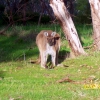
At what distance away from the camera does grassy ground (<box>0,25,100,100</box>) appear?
8.73m

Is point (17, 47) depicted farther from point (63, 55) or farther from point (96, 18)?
point (96, 18)

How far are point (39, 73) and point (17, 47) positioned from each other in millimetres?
4218

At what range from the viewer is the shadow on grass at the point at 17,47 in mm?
14719

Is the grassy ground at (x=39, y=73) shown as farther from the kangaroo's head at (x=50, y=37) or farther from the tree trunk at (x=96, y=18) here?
the kangaroo's head at (x=50, y=37)

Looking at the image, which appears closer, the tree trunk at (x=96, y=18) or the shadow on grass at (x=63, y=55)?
the shadow on grass at (x=63, y=55)

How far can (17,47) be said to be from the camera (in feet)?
52.3

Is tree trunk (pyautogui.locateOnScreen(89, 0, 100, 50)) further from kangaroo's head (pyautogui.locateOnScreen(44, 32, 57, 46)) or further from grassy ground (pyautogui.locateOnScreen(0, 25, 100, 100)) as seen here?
kangaroo's head (pyautogui.locateOnScreen(44, 32, 57, 46))

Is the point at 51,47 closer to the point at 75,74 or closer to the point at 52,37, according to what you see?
the point at 52,37

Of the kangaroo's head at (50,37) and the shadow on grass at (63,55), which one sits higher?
the kangaroo's head at (50,37)

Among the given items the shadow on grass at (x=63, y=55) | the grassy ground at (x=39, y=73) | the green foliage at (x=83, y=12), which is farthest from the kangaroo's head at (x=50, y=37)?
the green foliage at (x=83, y=12)

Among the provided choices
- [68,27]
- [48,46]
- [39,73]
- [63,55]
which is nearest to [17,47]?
[63,55]

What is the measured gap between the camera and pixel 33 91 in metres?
9.06

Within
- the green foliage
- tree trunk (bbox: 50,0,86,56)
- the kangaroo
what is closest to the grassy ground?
the kangaroo

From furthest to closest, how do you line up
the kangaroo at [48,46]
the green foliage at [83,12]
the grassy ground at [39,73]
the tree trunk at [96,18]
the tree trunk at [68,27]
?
the green foliage at [83,12]
the tree trunk at [96,18]
the tree trunk at [68,27]
the kangaroo at [48,46]
the grassy ground at [39,73]
